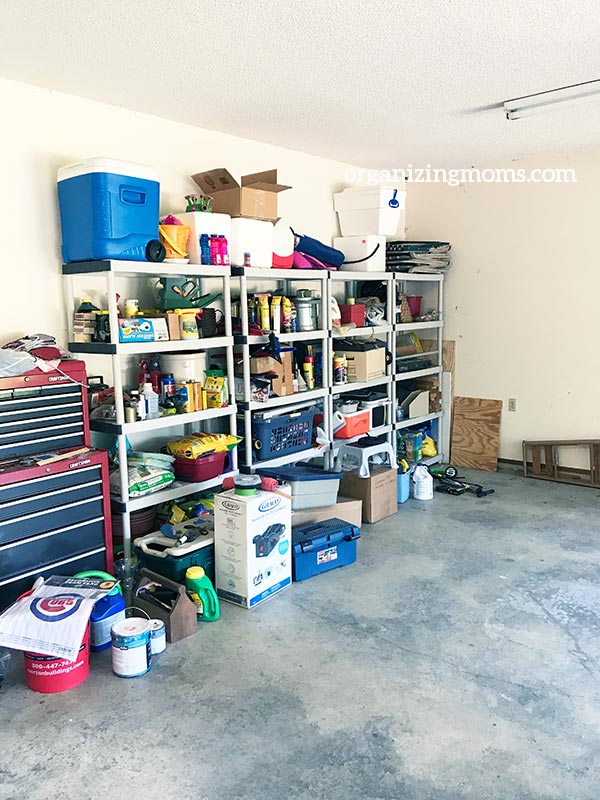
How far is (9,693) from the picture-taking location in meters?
2.44

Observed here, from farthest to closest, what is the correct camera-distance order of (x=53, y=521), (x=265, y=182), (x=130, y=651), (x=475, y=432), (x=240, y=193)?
1. (x=475, y=432)
2. (x=265, y=182)
3. (x=240, y=193)
4. (x=53, y=521)
5. (x=130, y=651)

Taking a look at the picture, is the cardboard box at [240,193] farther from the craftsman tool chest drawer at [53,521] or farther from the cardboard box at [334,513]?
the cardboard box at [334,513]

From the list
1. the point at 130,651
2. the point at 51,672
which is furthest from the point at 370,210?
the point at 51,672

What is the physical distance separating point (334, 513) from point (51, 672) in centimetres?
188

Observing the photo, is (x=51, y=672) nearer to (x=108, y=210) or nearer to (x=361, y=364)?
(x=108, y=210)

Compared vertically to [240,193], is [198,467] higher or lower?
lower

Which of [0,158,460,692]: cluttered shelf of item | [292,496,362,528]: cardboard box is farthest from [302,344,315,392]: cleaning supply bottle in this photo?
[292,496,362,528]: cardboard box

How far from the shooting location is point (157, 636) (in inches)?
105

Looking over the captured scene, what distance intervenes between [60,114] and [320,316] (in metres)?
2.01

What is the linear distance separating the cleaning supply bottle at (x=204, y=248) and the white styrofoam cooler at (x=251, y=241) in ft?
0.76

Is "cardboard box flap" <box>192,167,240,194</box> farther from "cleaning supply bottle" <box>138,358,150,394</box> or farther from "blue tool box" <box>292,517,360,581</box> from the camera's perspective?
"blue tool box" <box>292,517,360,581</box>

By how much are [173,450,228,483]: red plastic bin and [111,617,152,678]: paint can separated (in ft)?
3.52

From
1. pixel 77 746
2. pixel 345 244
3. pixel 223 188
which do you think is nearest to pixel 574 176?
pixel 345 244

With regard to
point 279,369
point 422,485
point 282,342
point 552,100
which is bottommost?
point 422,485
